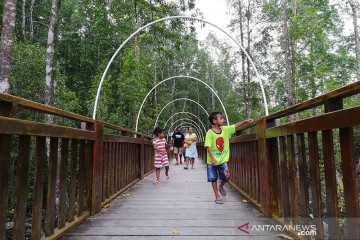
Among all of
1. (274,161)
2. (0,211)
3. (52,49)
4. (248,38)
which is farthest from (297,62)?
(0,211)

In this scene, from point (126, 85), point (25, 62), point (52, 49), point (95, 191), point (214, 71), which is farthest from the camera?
point (214, 71)

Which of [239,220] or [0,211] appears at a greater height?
[0,211]

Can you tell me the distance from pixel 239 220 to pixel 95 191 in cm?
184

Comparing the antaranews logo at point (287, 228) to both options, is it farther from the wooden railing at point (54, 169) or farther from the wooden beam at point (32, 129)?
the wooden beam at point (32, 129)

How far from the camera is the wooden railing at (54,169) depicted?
69.4 inches

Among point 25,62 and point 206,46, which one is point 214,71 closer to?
point 206,46

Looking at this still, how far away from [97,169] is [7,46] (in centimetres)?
588

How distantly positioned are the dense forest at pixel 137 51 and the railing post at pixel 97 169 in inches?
203

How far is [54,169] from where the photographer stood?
7.91ft

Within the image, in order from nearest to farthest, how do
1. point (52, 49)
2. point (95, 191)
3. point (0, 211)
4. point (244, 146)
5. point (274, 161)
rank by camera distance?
point (0, 211) < point (274, 161) < point (95, 191) < point (244, 146) < point (52, 49)

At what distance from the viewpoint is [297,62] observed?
19562mm

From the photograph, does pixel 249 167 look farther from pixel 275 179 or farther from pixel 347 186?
pixel 347 186

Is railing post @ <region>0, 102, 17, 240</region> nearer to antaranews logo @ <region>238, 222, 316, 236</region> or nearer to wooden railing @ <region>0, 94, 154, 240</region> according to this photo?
wooden railing @ <region>0, 94, 154, 240</region>

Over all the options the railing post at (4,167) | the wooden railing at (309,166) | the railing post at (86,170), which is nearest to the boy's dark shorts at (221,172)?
the wooden railing at (309,166)
